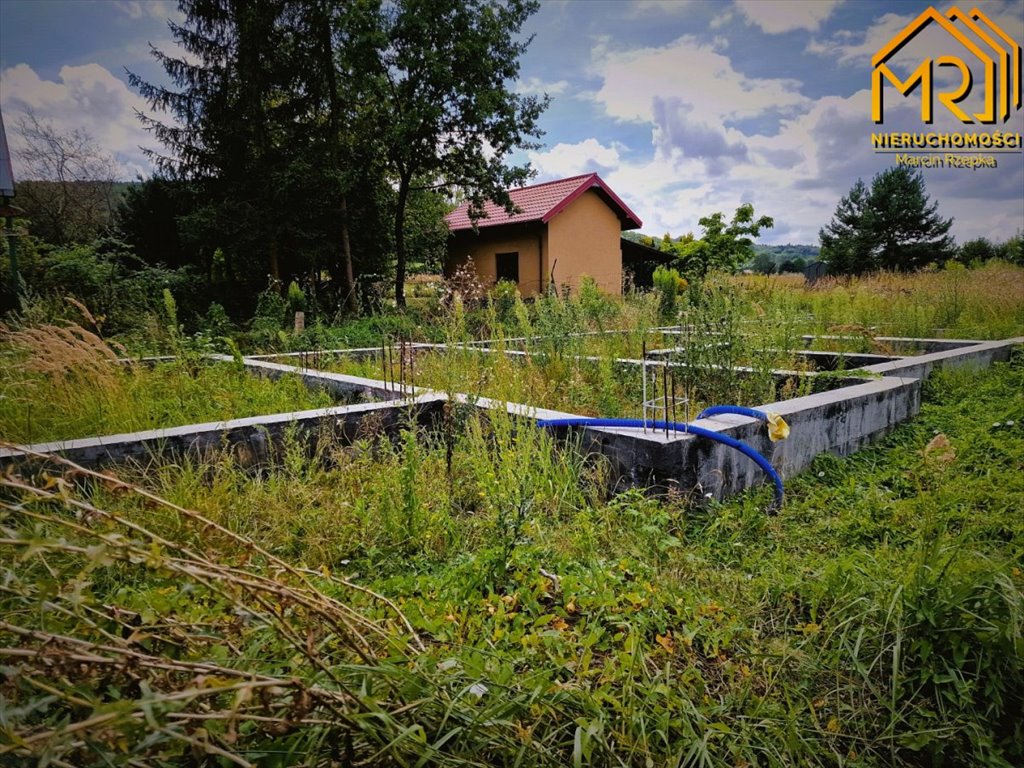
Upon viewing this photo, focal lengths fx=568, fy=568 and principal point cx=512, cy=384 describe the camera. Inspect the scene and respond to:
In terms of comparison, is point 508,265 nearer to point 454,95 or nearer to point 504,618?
point 454,95

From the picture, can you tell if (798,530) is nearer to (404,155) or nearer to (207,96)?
(404,155)

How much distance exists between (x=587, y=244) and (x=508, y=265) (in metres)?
2.93

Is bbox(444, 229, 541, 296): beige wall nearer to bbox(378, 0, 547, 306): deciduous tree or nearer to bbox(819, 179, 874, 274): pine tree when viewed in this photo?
bbox(378, 0, 547, 306): deciduous tree

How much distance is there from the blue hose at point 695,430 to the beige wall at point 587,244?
1513cm

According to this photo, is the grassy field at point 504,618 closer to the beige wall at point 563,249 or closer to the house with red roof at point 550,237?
the beige wall at point 563,249

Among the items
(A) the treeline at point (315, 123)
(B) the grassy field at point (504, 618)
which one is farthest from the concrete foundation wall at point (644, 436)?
(A) the treeline at point (315, 123)

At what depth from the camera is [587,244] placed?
66.9 feet

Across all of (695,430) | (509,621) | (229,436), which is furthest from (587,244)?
(509,621)

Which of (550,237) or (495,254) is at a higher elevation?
(550,237)

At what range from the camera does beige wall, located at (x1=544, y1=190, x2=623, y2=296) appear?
19.2 m

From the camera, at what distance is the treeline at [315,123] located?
13859 mm

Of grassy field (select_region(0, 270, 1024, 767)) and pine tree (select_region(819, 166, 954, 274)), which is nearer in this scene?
grassy field (select_region(0, 270, 1024, 767))

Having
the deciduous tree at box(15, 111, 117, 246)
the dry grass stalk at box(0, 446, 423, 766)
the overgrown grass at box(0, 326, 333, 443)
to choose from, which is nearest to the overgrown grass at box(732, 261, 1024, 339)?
the overgrown grass at box(0, 326, 333, 443)

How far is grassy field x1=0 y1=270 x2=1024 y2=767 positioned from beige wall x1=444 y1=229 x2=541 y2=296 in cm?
1613
